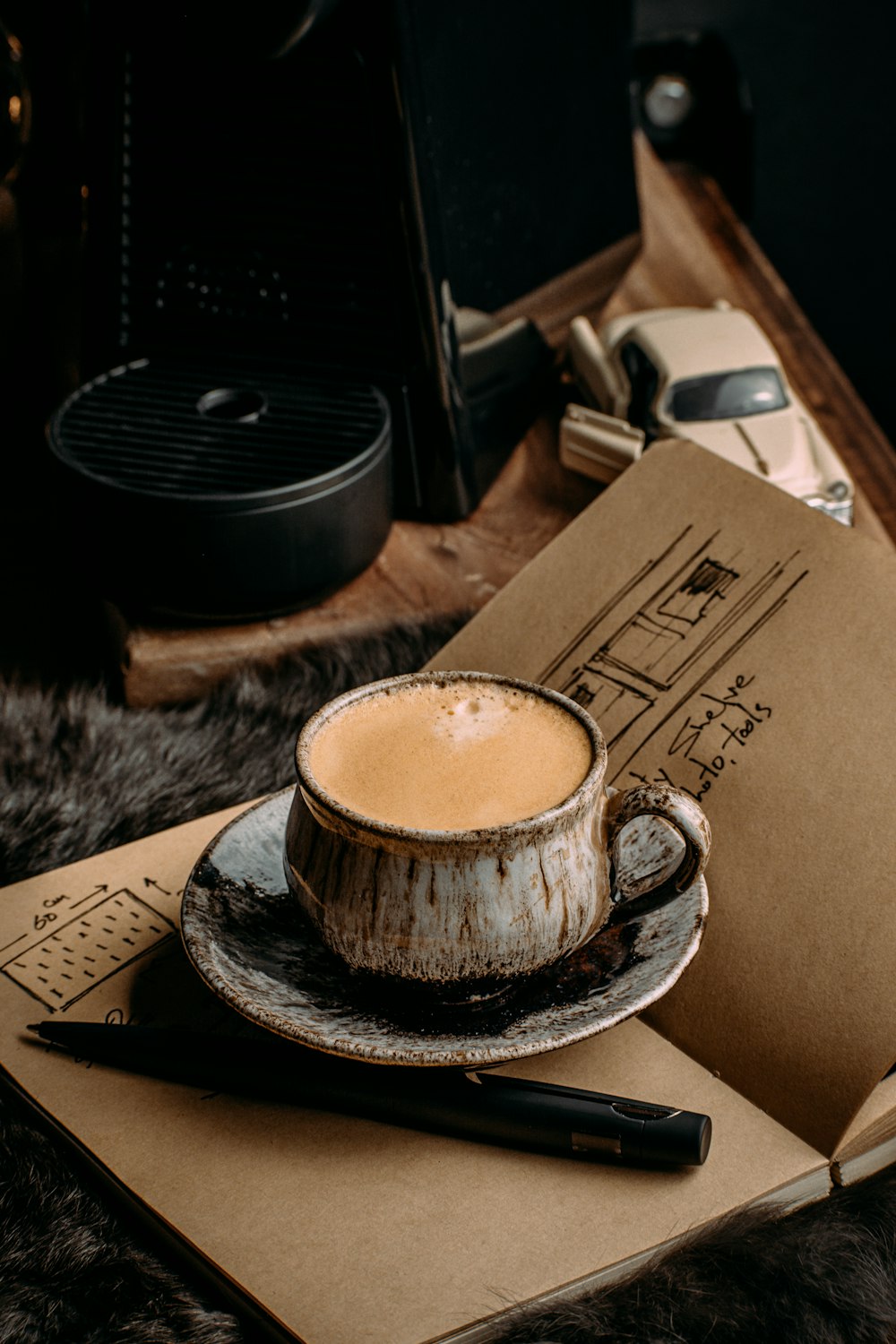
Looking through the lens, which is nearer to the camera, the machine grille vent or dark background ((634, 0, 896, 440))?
the machine grille vent

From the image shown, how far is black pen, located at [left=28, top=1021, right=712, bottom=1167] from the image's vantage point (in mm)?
405

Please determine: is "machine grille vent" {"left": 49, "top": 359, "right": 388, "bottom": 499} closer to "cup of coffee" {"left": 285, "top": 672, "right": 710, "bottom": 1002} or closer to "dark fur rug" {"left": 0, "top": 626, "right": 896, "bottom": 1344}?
"cup of coffee" {"left": 285, "top": 672, "right": 710, "bottom": 1002}

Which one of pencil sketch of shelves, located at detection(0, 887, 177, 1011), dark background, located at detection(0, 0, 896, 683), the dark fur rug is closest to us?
the dark fur rug

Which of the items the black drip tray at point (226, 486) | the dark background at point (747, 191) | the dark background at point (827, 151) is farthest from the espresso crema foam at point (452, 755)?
the dark background at point (827, 151)

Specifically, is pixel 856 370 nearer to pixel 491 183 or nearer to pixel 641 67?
pixel 641 67

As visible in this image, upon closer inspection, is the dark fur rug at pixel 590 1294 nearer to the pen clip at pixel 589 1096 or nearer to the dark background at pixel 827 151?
the pen clip at pixel 589 1096

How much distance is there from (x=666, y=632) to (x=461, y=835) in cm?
21

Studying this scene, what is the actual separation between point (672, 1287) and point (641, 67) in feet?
4.41

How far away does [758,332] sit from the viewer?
36.4 inches

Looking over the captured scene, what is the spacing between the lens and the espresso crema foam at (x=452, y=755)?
1.40 ft

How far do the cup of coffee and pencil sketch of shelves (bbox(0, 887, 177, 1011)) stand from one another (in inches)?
3.9

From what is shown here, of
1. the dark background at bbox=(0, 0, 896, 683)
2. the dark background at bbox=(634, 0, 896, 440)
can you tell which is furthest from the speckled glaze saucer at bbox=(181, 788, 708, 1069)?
the dark background at bbox=(634, 0, 896, 440)

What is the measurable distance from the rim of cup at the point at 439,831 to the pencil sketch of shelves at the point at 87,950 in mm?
126

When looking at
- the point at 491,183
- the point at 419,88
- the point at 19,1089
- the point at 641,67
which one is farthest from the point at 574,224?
the point at 19,1089
